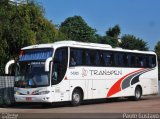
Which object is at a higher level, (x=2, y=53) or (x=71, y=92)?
(x=2, y=53)

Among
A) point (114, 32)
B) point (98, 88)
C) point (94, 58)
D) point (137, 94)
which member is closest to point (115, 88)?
point (98, 88)

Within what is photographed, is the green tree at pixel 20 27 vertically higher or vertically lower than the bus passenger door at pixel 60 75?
higher

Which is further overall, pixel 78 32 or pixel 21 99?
pixel 78 32

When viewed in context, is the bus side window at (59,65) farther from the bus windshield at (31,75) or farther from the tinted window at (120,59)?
the tinted window at (120,59)

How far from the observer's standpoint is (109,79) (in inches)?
1160

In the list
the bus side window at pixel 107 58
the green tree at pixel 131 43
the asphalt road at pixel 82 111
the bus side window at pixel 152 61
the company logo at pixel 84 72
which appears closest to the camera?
the asphalt road at pixel 82 111

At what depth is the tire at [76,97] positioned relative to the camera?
2617 cm

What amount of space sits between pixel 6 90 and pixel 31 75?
3.33 metres

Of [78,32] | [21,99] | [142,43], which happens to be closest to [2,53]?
[21,99]

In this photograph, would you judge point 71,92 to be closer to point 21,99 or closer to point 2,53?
point 21,99

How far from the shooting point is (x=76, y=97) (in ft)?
86.6

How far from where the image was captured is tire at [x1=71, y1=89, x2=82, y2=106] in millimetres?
26167

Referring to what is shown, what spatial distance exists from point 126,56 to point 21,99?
29.2ft

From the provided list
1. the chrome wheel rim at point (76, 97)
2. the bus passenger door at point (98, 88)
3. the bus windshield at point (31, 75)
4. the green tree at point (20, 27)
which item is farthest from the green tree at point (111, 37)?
the bus windshield at point (31, 75)
